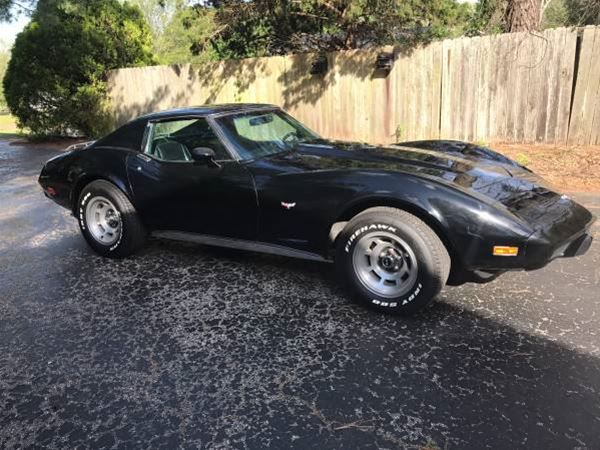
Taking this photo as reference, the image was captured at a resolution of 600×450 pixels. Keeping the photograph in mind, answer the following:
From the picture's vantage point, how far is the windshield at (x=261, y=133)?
419 centimetres

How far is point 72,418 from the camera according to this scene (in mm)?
2584

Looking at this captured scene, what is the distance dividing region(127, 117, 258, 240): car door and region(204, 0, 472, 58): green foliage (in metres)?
6.75

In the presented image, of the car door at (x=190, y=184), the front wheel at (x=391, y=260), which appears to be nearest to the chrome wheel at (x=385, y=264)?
the front wheel at (x=391, y=260)

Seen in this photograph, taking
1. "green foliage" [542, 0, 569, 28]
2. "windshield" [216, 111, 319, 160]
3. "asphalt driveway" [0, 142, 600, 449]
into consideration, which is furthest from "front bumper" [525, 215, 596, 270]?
"green foliage" [542, 0, 569, 28]

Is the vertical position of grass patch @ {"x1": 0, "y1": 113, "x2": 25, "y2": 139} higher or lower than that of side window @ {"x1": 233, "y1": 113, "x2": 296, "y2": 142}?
lower

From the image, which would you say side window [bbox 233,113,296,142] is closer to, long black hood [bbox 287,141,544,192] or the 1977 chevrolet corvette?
the 1977 chevrolet corvette

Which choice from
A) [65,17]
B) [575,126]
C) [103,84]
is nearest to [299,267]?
[575,126]

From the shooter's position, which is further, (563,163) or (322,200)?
(563,163)

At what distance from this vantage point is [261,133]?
4.45 meters

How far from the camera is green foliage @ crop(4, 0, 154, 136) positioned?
14117mm

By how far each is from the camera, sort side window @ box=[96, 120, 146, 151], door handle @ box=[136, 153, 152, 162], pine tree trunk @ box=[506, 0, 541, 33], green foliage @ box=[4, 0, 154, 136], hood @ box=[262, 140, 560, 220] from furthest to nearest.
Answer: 1. green foliage @ box=[4, 0, 154, 136]
2. pine tree trunk @ box=[506, 0, 541, 33]
3. side window @ box=[96, 120, 146, 151]
4. door handle @ box=[136, 153, 152, 162]
5. hood @ box=[262, 140, 560, 220]

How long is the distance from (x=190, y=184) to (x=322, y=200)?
124 centimetres

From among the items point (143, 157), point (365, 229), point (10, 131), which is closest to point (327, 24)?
point (143, 157)

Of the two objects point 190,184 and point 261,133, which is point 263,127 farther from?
point 190,184
